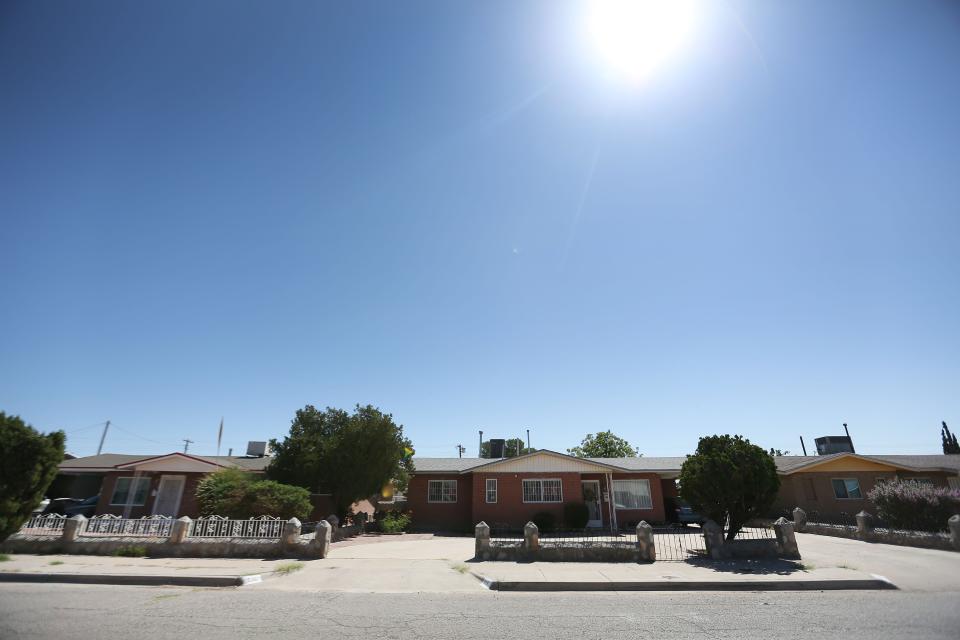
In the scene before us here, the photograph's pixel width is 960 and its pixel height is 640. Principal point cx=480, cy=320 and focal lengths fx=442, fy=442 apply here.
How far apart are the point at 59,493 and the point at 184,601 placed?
117 feet

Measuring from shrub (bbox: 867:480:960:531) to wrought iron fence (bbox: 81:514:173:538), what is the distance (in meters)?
29.2

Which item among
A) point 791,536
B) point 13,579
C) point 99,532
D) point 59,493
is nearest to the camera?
point 13,579

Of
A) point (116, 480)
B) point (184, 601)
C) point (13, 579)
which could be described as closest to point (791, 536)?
point (184, 601)

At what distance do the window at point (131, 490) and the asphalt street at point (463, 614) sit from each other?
52.4 ft

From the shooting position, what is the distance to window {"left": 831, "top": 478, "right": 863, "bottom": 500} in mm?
28312

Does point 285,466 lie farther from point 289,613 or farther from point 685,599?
point 685,599

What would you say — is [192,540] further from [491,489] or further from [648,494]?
[648,494]

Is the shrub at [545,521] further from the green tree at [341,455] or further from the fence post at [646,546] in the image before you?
the fence post at [646,546]

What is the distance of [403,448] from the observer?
26.3 metres

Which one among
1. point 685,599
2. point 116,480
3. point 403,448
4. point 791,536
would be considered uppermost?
point 403,448

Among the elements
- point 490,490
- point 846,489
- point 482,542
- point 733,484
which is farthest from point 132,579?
point 846,489

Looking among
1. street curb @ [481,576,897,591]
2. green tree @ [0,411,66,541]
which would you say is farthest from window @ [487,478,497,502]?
green tree @ [0,411,66,541]

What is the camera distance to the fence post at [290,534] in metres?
15.3

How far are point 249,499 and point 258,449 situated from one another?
65.6 ft
